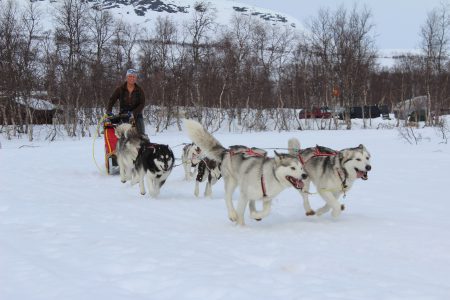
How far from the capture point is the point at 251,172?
355 cm

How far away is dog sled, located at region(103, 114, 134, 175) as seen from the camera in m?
6.59

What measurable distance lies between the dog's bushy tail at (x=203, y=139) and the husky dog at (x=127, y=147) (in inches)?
76.8

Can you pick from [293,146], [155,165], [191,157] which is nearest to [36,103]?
[191,157]

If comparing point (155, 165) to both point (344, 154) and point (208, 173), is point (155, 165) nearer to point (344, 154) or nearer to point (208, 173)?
point (208, 173)

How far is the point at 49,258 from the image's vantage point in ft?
8.54

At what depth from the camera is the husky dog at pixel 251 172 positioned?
3352mm

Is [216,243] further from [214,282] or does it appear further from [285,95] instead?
[285,95]

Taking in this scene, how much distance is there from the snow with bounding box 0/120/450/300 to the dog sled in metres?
1.17

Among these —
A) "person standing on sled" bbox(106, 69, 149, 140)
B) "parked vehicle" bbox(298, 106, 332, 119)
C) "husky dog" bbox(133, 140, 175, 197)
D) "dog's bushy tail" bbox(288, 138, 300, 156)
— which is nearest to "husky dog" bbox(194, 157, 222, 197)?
"husky dog" bbox(133, 140, 175, 197)

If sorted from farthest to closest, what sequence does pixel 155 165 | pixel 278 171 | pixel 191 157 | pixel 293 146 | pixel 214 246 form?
pixel 191 157
pixel 155 165
pixel 293 146
pixel 278 171
pixel 214 246

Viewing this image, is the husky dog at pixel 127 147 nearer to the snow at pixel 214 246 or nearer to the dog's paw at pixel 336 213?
the snow at pixel 214 246

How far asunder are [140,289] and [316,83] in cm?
2103

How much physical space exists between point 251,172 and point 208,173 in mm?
1821

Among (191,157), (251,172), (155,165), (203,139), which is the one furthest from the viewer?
(191,157)
